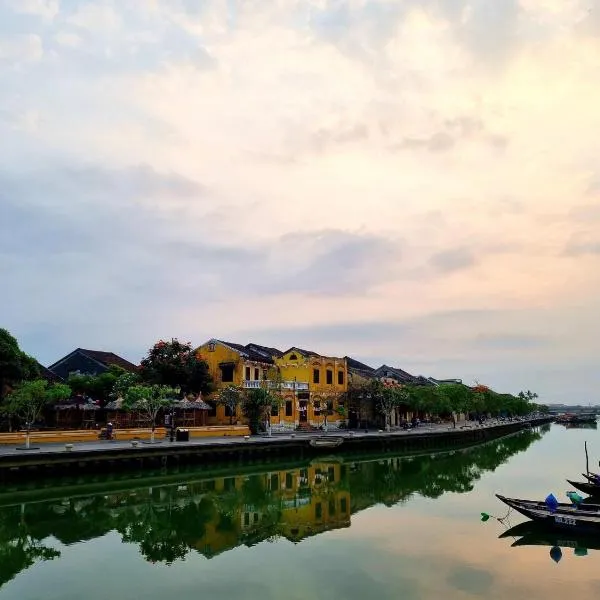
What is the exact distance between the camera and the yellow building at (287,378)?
49625 mm

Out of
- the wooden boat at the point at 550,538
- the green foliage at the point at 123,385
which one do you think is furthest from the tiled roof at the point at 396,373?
the wooden boat at the point at 550,538

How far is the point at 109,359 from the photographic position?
178ft

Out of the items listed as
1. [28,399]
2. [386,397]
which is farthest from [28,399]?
[386,397]

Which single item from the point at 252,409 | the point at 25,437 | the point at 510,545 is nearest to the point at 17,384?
the point at 25,437

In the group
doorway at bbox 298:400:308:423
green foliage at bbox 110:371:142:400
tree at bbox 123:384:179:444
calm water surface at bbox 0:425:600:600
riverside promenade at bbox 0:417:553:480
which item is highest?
green foliage at bbox 110:371:142:400

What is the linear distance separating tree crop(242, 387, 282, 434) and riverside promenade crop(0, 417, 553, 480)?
4.12 m

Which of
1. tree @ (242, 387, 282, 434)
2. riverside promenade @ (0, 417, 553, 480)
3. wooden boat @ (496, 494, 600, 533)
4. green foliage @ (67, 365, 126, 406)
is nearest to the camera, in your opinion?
wooden boat @ (496, 494, 600, 533)

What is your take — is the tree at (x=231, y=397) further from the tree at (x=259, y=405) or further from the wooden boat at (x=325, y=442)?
the wooden boat at (x=325, y=442)

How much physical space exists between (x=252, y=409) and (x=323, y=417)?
1059 centimetres

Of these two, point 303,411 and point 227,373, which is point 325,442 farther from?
point 227,373

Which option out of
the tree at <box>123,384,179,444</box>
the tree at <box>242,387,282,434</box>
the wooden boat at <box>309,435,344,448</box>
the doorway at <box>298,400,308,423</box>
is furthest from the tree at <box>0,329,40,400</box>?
the doorway at <box>298,400,308,423</box>

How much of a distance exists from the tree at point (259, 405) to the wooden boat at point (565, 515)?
28.0m

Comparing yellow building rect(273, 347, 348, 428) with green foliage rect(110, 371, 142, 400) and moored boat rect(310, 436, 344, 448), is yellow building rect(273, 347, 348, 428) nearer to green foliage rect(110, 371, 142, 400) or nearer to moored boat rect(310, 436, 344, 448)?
moored boat rect(310, 436, 344, 448)

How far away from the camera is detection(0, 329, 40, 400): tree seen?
3509cm
